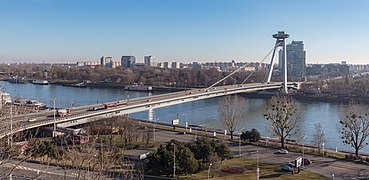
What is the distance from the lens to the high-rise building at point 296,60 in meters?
42.0

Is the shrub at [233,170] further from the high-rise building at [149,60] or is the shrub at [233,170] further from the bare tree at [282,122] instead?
the high-rise building at [149,60]

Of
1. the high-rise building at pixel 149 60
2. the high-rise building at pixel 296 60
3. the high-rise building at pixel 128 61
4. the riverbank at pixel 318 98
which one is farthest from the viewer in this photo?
the high-rise building at pixel 149 60

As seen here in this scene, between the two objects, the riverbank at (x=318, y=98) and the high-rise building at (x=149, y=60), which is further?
the high-rise building at (x=149, y=60)

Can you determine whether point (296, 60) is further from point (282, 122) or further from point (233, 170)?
point (233, 170)

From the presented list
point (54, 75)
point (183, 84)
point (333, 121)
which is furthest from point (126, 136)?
point (54, 75)

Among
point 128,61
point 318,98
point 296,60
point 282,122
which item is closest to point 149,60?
point 128,61

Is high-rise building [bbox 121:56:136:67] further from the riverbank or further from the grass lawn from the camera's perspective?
the grass lawn

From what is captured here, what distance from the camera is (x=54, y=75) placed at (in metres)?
35.7

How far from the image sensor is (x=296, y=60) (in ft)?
141

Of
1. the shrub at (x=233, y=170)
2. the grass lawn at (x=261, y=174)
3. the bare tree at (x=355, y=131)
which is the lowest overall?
the grass lawn at (x=261, y=174)

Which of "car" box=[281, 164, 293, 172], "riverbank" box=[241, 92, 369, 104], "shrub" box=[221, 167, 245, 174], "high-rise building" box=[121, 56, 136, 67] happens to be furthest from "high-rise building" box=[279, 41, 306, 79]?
"shrub" box=[221, 167, 245, 174]

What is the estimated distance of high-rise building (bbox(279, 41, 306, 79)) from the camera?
42031mm

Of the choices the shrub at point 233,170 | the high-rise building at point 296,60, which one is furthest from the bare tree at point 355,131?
the high-rise building at point 296,60

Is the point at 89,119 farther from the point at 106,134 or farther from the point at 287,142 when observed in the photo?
the point at 287,142
